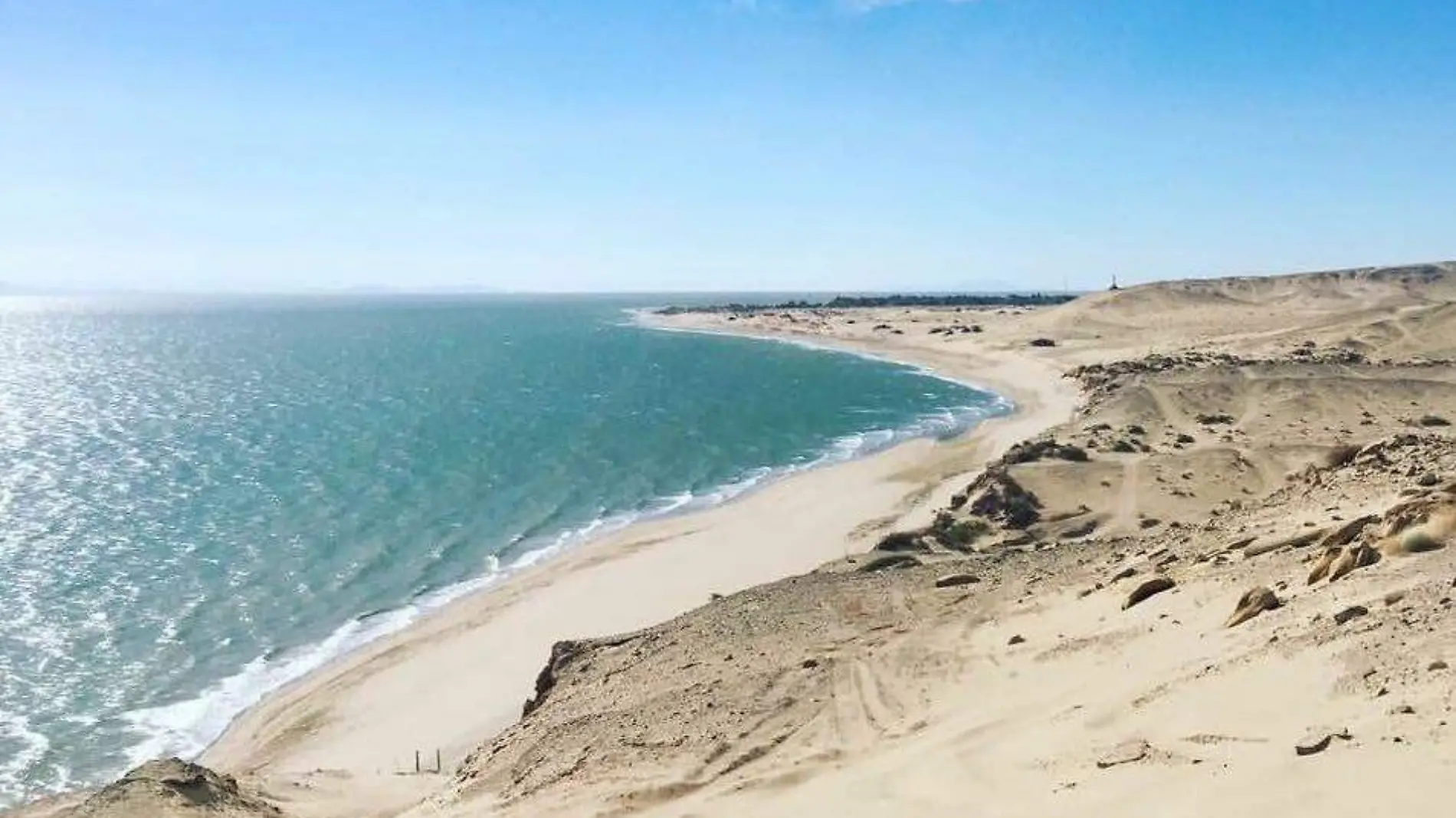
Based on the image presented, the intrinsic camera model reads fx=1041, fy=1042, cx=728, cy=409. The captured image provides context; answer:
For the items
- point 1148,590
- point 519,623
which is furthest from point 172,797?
point 519,623

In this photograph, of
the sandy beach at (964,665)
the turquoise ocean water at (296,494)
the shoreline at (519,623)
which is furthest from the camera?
the turquoise ocean water at (296,494)

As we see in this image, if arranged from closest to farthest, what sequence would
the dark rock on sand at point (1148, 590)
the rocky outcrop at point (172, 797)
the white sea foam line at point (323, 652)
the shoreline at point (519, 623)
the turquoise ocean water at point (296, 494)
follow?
the rocky outcrop at point (172, 797) < the dark rock on sand at point (1148, 590) < the shoreline at point (519, 623) < the white sea foam line at point (323, 652) < the turquoise ocean water at point (296, 494)

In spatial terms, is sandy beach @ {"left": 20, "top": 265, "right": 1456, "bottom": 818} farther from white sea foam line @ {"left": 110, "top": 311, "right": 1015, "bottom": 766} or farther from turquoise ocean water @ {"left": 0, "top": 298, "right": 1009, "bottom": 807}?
turquoise ocean water @ {"left": 0, "top": 298, "right": 1009, "bottom": 807}

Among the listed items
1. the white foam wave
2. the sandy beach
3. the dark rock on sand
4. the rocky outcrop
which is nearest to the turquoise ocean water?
the white foam wave

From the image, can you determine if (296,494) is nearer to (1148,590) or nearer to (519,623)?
(519,623)

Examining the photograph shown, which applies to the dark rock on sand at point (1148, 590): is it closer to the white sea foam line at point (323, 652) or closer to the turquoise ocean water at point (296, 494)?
the white sea foam line at point (323, 652)

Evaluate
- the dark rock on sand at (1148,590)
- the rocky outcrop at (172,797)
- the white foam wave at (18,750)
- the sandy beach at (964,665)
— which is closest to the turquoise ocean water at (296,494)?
the white foam wave at (18,750)

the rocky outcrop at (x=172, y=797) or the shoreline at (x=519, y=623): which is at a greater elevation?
the rocky outcrop at (x=172, y=797)
